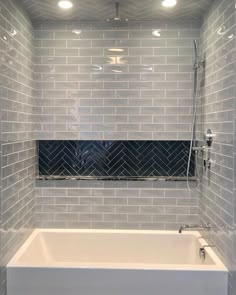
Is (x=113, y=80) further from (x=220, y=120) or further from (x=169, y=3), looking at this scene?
(x=220, y=120)

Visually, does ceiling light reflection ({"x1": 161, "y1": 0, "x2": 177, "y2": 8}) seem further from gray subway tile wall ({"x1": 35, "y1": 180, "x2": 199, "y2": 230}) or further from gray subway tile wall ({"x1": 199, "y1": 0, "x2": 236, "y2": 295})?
gray subway tile wall ({"x1": 35, "y1": 180, "x2": 199, "y2": 230})

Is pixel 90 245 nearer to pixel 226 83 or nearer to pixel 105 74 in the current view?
pixel 105 74

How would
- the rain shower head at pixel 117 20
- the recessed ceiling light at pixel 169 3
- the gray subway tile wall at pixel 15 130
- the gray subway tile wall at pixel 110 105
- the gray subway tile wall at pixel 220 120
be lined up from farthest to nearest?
the gray subway tile wall at pixel 110 105, the rain shower head at pixel 117 20, the recessed ceiling light at pixel 169 3, the gray subway tile wall at pixel 15 130, the gray subway tile wall at pixel 220 120

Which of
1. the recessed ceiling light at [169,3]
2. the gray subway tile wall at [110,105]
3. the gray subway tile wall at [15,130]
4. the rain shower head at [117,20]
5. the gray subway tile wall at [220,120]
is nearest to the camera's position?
the gray subway tile wall at [220,120]

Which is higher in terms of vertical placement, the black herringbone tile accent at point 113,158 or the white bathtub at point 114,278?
the black herringbone tile accent at point 113,158

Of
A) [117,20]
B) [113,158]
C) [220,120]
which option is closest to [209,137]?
[220,120]

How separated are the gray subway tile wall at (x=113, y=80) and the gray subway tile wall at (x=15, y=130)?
208mm

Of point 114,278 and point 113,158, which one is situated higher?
point 113,158

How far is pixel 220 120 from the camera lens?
8.32 ft

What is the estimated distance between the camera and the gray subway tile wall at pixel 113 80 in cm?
320

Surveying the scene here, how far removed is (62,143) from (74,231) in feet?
2.92

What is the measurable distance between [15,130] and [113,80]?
1100 mm

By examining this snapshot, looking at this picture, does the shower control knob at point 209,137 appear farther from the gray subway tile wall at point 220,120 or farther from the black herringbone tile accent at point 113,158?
the black herringbone tile accent at point 113,158

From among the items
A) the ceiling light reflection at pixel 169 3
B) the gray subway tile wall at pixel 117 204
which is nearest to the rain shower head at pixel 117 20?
the ceiling light reflection at pixel 169 3
